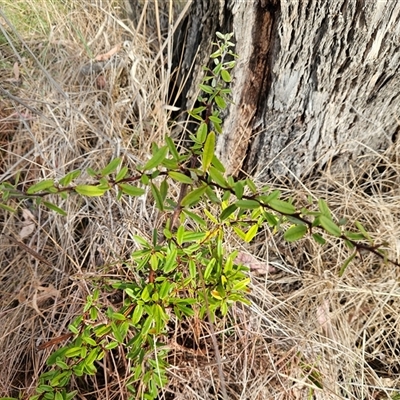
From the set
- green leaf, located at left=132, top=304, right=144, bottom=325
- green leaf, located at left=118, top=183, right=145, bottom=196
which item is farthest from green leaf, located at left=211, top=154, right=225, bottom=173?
green leaf, located at left=132, top=304, right=144, bottom=325

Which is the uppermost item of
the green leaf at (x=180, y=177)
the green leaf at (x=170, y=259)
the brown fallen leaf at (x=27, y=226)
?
the green leaf at (x=180, y=177)

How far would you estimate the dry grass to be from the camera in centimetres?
118

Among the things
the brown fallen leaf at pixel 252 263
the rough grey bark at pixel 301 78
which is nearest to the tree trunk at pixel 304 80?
the rough grey bark at pixel 301 78

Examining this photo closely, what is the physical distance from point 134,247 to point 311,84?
2.15 feet

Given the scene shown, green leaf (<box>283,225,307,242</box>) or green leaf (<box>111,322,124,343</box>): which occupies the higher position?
green leaf (<box>283,225,307,242</box>)

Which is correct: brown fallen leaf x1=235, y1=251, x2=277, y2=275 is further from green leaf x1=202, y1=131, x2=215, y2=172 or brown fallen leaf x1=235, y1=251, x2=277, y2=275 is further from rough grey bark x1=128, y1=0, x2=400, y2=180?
green leaf x1=202, y1=131, x2=215, y2=172

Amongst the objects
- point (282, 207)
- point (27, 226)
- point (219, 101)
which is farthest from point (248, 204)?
point (27, 226)

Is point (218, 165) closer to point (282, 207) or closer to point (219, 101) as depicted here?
point (282, 207)

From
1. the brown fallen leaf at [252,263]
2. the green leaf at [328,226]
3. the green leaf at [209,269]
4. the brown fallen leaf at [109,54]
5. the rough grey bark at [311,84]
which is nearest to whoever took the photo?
the green leaf at [328,226]

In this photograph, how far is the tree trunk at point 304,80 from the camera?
3.68ft

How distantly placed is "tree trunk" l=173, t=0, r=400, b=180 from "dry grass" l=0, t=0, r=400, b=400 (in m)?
0.10

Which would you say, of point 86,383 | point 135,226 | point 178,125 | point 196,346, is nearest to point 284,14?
point 178,125

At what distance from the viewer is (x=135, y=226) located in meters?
1.29

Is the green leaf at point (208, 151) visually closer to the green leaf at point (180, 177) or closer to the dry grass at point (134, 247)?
the green leaf at point (180, 177)
